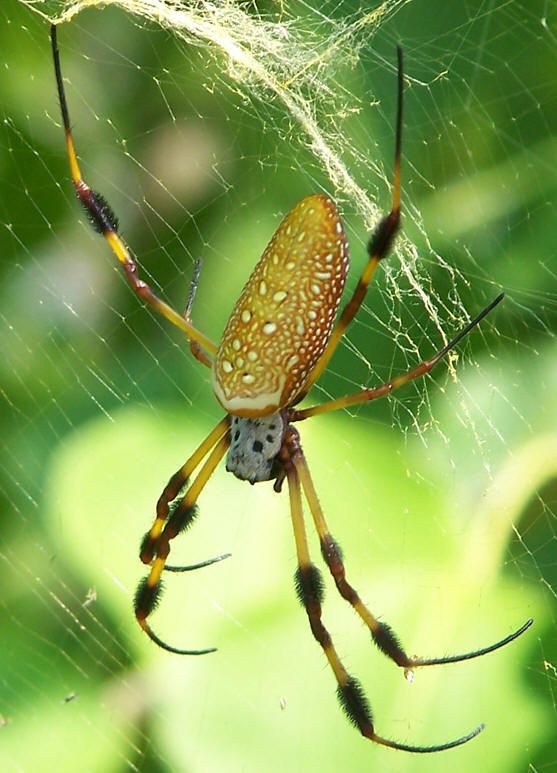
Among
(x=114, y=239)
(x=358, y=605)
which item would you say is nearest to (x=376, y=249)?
(x=114, y=239)

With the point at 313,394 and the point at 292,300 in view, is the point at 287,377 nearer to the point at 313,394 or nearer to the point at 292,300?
the point at 292,300

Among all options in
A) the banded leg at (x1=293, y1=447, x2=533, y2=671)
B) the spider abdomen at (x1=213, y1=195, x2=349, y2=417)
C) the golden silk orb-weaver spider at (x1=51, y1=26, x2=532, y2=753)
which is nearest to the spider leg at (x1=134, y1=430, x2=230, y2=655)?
the golden silk orb-weaver spider at (x1=51, y1=26, x2=532, y2=753)

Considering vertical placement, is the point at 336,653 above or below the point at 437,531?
below

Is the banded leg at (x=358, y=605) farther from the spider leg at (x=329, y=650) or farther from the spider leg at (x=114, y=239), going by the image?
the spider leg at (x=114, y=239)

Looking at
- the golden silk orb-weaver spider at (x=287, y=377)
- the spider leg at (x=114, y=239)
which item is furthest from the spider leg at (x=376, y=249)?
the spider leg at (x=114, y=239)

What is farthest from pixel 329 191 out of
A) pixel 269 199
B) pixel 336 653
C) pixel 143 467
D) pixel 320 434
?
pixel 336 653

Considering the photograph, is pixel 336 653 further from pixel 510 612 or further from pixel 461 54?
pixel 461 54
